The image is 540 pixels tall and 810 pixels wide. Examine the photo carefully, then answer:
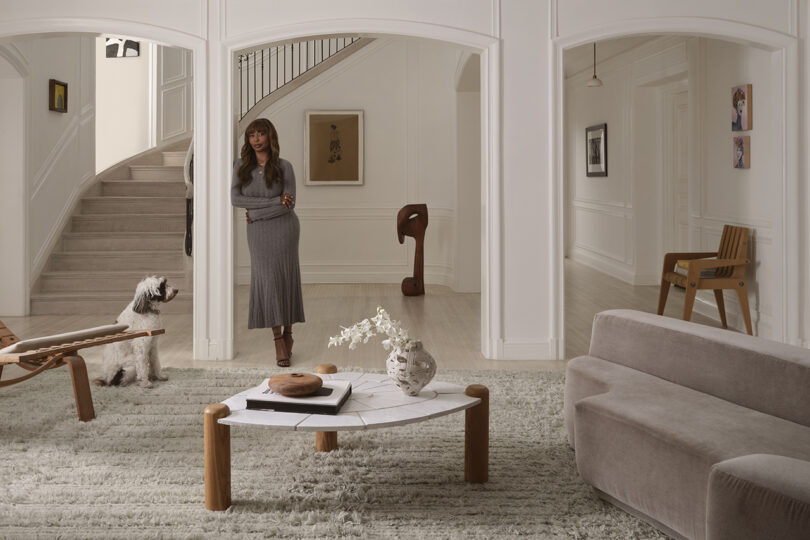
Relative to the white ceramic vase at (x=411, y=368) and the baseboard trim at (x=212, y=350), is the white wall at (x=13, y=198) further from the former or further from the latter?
the white ceramic vase at (x=411, y=368)

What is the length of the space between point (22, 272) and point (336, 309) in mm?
2968

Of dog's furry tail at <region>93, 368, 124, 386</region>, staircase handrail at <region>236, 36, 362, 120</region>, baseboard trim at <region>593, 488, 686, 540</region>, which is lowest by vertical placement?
baseboard trim at <region>593, 488, 686, 540</region>

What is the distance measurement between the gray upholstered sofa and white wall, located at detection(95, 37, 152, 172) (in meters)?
9.41

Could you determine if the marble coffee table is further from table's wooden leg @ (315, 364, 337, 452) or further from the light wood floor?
the light wood floor

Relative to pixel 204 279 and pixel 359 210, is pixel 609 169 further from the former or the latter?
pixel 204 279

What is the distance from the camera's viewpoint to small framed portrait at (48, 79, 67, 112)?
28.0ft

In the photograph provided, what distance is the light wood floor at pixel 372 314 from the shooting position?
5.90 metres

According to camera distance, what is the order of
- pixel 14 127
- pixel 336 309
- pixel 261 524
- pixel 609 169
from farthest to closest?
pixel 609 169 → pixel 336 309 → pixel 14 127 → pixel 261 524

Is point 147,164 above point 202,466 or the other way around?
above

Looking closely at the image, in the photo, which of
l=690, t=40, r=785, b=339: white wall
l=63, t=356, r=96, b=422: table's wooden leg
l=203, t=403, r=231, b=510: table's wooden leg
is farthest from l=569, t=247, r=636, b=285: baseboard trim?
l=203, t=403, r=231, b=510: table's wooden leg

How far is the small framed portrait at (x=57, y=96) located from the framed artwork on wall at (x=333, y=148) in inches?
110

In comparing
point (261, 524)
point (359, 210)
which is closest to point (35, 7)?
point (261, 524)

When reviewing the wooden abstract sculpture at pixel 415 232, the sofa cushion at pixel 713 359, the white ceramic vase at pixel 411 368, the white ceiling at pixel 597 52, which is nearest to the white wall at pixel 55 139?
the wooden abstract sculpture at pixel 415 232

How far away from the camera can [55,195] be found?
8773 mm
